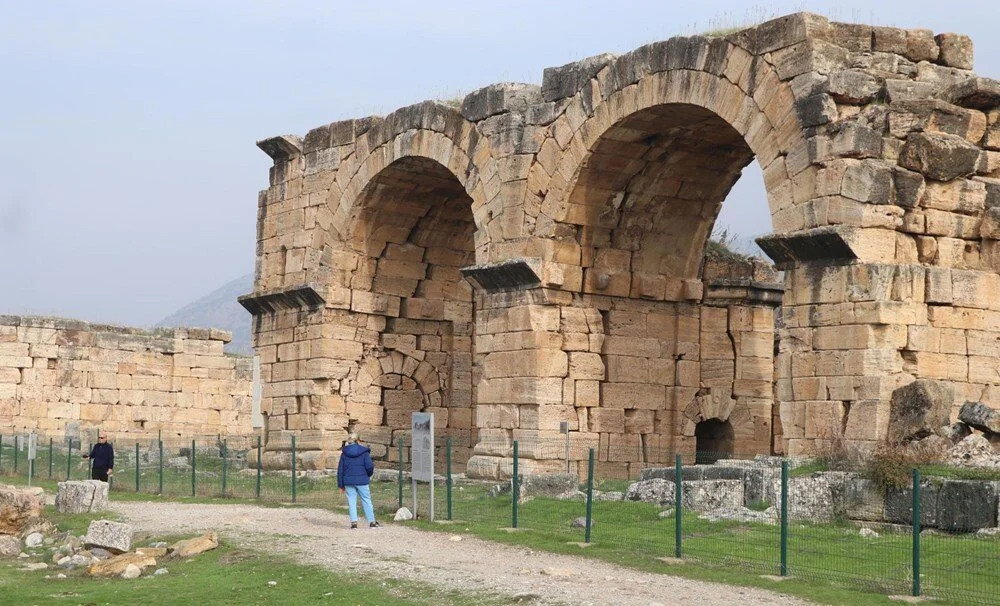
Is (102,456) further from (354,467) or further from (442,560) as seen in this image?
(442,560)

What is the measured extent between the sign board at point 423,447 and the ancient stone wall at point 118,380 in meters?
15.3

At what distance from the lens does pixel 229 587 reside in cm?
1260

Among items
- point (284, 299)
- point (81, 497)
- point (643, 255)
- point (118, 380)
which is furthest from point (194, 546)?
point (118, 380)

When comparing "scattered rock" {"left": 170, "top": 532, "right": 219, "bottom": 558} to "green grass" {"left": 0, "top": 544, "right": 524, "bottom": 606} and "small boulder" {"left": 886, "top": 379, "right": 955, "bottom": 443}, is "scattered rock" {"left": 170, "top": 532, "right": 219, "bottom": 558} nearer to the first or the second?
"green grass" {"left": 0, "top": 544, "right": 524, "bottom": 606}

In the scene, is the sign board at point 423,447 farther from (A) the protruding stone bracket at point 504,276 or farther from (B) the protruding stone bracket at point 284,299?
(B) the protruding stone bracket at point 284,299

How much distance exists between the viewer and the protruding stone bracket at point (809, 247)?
641 inches

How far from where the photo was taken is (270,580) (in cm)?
1287

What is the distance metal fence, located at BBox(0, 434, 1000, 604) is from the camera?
1220cm

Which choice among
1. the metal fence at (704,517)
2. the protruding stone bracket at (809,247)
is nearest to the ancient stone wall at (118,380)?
the metal fence at (704,517)

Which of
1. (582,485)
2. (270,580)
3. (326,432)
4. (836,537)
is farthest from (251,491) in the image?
(836,537)

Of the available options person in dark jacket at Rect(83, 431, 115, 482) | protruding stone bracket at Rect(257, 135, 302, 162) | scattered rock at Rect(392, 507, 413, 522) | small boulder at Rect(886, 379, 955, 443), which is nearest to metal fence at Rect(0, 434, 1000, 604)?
scattered rock at Rect(392, 507, 413, 522)

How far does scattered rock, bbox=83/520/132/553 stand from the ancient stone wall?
16075mm

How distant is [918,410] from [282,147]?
544 inches

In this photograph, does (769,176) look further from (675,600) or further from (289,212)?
(289,212)
